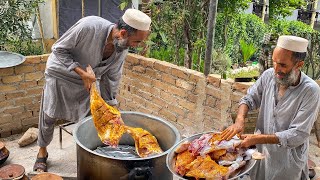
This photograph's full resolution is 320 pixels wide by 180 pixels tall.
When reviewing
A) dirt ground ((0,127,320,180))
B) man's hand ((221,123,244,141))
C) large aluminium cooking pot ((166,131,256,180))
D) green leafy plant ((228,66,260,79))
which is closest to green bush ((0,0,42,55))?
dirt ground ((0,127,320,180))

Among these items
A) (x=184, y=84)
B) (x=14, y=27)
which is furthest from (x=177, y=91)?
(x=14, y=27)

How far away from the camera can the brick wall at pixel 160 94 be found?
4.52 metres

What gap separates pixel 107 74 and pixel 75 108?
53 cm

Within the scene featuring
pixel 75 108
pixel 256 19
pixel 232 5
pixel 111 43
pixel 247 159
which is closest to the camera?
pixel 247 159

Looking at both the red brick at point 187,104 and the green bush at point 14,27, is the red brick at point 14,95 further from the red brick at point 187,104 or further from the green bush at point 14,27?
the red brick at point 187,104

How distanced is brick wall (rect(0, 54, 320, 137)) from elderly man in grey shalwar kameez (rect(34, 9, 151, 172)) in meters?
1.03

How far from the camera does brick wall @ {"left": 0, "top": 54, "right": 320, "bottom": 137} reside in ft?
14.8

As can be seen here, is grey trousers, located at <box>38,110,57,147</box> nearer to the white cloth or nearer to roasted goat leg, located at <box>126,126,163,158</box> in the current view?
roasted goat leg, located at <box>126,126,163,158</box>

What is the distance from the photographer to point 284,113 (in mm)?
2766

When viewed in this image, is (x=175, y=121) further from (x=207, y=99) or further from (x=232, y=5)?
(x=232, y=5)

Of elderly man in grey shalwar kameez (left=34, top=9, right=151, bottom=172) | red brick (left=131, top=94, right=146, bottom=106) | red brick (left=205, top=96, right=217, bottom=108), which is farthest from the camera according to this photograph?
red brick (left=131, top=94, right=146, bottom=106)

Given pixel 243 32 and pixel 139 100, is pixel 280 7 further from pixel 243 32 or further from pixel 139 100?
pixel 139 100

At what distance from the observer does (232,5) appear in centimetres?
649

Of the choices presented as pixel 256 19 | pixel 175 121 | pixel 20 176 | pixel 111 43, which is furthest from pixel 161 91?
pixel 256 19
